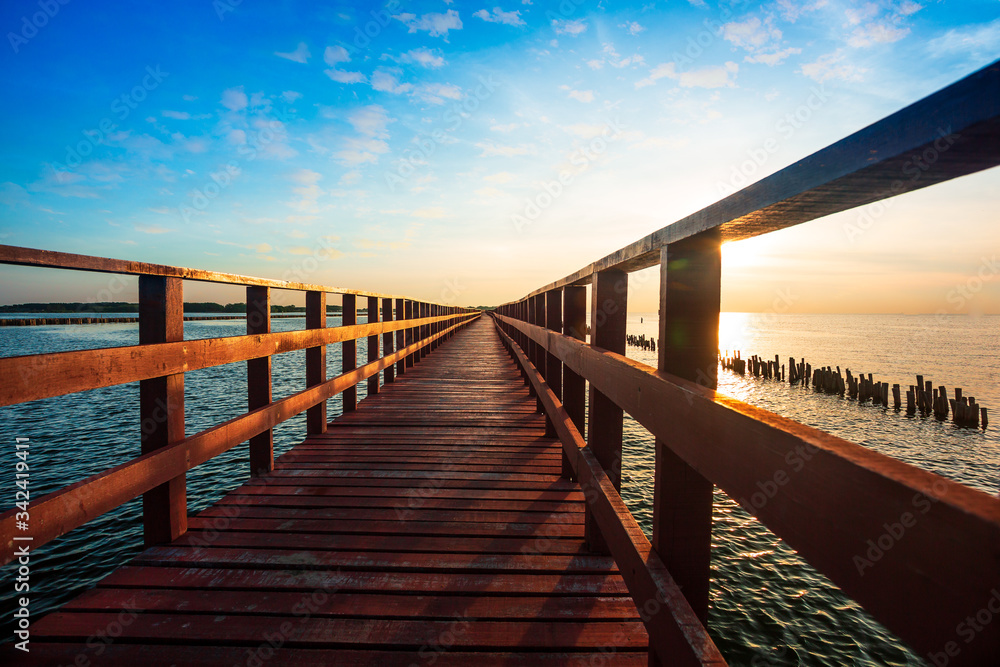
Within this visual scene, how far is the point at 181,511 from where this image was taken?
8.16 ft

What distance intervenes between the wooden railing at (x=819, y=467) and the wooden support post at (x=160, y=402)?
7.22 feet

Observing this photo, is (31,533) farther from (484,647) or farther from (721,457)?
(721,457)

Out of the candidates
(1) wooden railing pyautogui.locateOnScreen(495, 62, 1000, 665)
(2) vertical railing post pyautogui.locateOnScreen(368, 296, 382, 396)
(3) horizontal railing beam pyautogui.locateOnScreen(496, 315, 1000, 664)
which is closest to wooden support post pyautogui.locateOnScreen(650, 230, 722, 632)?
(1) wooden railing pyautogui.locateOnScreen(495, 62, 1000, 665)

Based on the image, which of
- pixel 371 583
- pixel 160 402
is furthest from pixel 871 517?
pixel 160 402

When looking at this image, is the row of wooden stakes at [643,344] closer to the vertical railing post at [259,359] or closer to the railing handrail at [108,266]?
the vertical railing post at [259,359]

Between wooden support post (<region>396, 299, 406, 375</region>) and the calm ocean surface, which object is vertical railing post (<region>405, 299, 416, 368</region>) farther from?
the calm ocean surface

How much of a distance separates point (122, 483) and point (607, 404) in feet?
7.26

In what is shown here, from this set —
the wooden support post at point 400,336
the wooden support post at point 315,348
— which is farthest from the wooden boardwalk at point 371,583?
the wooden support post at point 400,336

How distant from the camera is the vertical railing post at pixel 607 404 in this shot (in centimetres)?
234

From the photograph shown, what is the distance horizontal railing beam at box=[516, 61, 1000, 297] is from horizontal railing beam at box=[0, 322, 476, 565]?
2334mm

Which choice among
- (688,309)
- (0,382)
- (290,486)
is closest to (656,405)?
(688,309)

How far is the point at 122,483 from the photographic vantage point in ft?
6.46

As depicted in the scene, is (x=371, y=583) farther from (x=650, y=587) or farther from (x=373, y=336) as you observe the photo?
(x=373, y=336)

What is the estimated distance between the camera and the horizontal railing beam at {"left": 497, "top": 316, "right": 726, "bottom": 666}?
1171 mm
